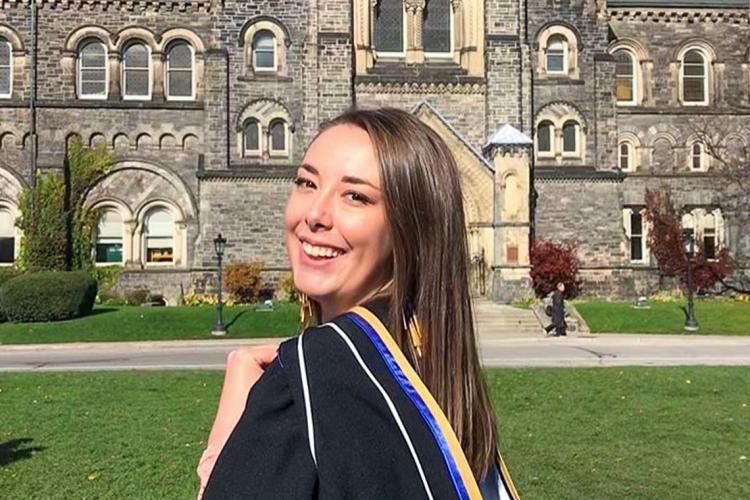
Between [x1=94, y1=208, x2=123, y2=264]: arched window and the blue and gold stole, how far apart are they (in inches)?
1264

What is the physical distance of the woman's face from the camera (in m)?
1.64

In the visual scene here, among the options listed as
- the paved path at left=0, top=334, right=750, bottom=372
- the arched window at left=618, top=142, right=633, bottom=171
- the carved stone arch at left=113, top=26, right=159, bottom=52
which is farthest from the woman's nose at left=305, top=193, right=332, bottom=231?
the arched window at left=618, top=142, right=633, bottom=171

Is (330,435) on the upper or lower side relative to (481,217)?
lower

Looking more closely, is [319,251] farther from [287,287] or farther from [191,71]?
[191,71]

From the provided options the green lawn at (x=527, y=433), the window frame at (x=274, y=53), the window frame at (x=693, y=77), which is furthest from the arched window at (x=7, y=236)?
the window frame at (x=693, y=77)

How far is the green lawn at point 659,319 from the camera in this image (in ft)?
76.1

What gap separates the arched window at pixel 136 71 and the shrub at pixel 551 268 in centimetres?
1644

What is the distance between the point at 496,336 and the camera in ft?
75.1

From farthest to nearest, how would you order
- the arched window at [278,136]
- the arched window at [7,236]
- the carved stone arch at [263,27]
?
the arched window at [7,236] < the arched window at [278,136] < the carved stone arch at [263,27]

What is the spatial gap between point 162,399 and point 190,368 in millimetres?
3772

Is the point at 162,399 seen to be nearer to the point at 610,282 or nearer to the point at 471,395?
the point at 471,395

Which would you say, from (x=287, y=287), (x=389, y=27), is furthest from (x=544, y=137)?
(x=287, y=287)

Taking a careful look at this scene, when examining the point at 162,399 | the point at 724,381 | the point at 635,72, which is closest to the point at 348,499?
the point at 162,399

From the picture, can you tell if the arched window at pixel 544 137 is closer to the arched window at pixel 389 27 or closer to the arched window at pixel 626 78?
the arched window at pixel 626 78
